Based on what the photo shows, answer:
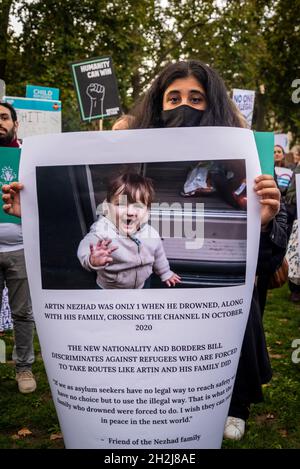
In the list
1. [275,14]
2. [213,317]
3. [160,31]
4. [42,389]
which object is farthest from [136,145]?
[160,31]

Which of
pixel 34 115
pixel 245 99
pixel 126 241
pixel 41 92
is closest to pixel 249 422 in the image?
pixel 126 241

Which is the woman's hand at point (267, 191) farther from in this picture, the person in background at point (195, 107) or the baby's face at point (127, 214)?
the baby's face at point (127, 214)

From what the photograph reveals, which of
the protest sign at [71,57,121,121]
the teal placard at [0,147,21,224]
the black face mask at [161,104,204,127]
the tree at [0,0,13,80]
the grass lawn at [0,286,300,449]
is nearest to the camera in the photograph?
the black face mask at [161,104,204,127]

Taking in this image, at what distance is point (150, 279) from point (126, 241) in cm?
14

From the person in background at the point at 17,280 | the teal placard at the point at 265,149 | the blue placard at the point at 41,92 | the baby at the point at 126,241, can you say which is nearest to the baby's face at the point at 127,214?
the baby at the point at 126,241

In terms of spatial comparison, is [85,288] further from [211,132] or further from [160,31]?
[160,31]

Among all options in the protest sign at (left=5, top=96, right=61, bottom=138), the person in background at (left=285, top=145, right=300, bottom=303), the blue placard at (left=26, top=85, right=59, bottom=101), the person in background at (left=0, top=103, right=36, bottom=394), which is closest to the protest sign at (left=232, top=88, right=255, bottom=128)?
the blue placard at (left=26, top=85, right=59, bottom=101)

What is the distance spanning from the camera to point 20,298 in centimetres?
356

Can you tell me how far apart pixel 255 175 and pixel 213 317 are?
1.57 ft

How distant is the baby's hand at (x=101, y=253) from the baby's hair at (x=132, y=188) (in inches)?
5.5

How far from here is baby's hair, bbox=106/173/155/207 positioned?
1.64 m

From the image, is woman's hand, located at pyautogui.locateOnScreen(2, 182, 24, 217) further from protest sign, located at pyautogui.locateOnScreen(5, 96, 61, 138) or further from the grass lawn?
protest sign, located at pyautogui.locateOnScreen(5, 96, 61, 138)

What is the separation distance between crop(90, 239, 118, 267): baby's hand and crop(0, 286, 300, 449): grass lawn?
1.66 metres

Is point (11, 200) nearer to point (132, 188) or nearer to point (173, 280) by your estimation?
point (132, 188)
